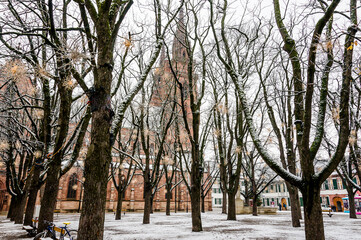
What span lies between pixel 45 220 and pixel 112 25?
6.50 metres

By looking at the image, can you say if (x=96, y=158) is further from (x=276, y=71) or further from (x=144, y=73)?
(x=276, y=71)

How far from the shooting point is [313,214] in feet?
17.1

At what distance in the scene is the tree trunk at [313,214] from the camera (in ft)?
16.7

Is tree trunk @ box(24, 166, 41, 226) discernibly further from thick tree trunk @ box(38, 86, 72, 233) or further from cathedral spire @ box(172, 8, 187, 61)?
cathedral spire @ box(172, 8, 187, 61)

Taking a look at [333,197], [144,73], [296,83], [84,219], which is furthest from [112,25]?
[333,197]

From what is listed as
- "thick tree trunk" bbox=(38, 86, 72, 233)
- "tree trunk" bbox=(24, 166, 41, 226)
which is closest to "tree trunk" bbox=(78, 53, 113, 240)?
"thick tree trunk" bbox=(38, 86, 72, 233)

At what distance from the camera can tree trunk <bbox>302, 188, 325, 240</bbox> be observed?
5.10 meters

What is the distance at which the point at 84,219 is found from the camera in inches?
158

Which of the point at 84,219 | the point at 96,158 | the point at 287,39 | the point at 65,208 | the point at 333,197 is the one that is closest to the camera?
the point at 84,219

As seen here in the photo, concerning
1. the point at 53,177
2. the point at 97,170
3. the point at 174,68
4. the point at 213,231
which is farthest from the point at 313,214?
the point at 174,68

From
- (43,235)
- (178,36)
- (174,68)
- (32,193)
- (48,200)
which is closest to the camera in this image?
(43,235)

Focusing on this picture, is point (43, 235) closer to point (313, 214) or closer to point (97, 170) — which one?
point (97, 170)

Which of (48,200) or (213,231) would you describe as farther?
(213,231)

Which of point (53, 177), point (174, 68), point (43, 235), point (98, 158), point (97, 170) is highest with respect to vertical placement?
point (174, 68)
